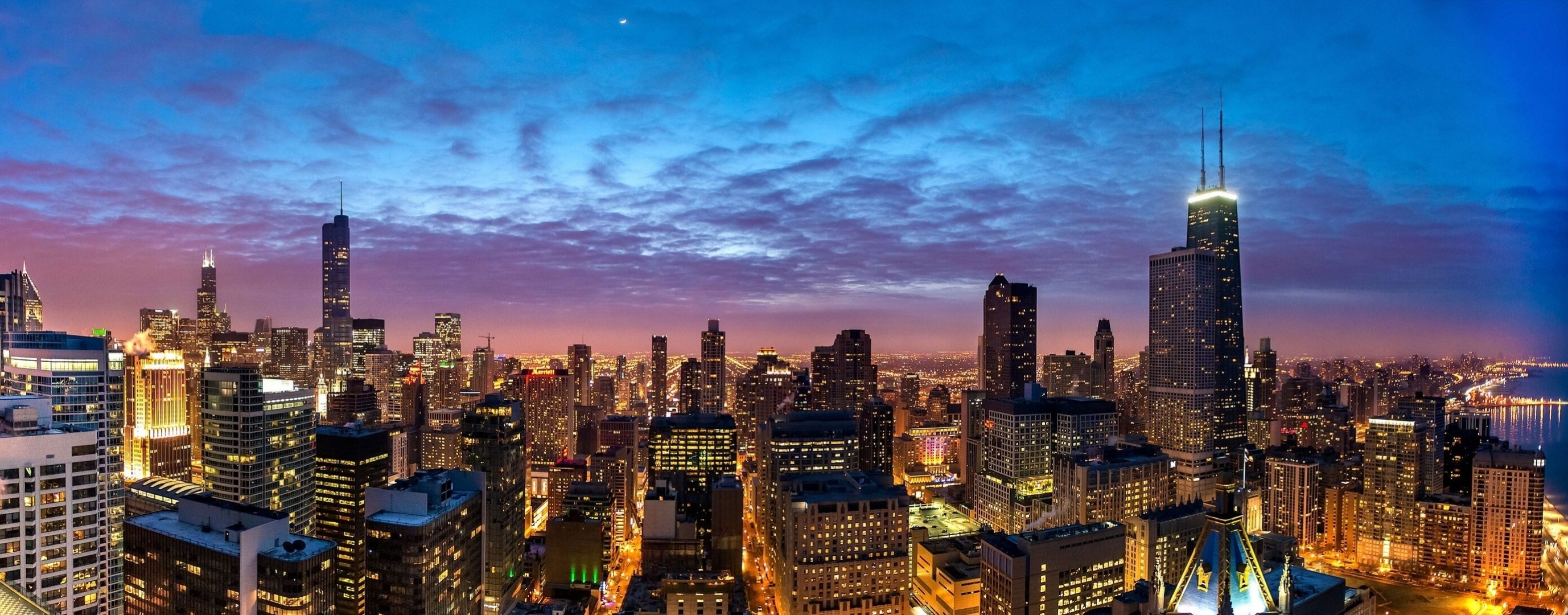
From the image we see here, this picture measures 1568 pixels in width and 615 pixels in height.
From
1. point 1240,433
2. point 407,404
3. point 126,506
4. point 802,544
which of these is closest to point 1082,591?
point 802,544

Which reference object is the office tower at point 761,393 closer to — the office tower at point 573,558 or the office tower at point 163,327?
the office tower at point 573,558

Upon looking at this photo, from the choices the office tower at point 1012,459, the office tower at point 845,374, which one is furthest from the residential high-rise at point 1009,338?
the office tower at point 1012,459

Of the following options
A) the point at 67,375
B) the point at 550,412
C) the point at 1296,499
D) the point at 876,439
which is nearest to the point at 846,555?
the point at 67,375

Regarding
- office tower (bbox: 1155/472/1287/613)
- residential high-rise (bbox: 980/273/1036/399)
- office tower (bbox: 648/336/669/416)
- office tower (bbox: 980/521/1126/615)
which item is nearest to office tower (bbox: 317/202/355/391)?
office tower (bbox: 648/336/669/416)

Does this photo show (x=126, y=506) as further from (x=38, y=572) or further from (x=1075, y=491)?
(x=1075, y=491)

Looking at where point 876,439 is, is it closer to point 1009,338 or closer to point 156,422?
point 1009,338
